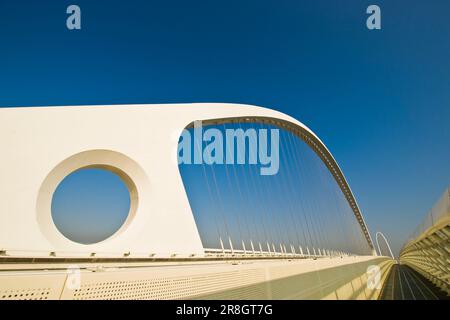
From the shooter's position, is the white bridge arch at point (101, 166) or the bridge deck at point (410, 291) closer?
the white bridge arch at point (101, 166)

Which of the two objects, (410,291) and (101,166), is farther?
(410,291)

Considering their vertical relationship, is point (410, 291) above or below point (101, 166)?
below

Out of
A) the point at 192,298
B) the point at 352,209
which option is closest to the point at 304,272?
the point at 192,298

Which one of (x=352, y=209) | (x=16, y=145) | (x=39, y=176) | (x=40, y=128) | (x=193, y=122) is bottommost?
(x=352, y=209)

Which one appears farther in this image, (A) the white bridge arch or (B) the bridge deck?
(B) the bridge deck

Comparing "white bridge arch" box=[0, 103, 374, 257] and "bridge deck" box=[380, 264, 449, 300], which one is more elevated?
"white bridge arch" box=[0, 103, 374, 257]

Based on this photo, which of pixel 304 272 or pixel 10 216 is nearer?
pixel 304 272

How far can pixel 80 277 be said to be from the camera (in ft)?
7.52

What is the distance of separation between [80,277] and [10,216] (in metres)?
6.00

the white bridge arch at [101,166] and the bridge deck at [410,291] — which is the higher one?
the white bridge arch at [101,166]

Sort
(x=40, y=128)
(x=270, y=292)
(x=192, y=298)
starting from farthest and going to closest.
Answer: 1. (x=40, y=128)
2. (x=270, y=292)
3. (x=192, y=298)
